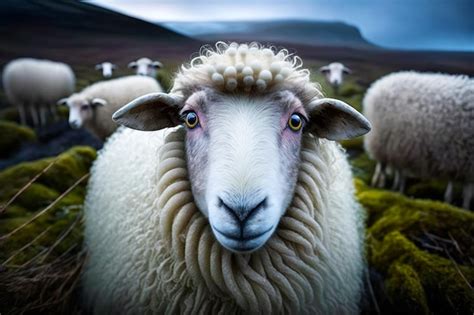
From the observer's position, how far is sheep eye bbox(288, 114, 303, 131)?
1.33 m

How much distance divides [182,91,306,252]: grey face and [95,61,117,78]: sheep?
283 centimetres

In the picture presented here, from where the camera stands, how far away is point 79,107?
451 centimetres

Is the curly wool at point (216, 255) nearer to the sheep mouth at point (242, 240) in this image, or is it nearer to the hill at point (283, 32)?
the sheep mouth at point (242, 240)

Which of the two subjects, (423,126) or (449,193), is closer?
(449,193)

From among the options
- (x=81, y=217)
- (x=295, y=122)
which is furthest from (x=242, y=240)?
(x=81, y=217)

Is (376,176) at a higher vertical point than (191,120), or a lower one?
lower

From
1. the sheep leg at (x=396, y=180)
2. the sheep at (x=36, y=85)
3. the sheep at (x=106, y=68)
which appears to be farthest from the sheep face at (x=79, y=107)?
the sheep leg at (x=396, y=180)

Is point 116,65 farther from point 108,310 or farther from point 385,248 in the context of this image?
point 385,248

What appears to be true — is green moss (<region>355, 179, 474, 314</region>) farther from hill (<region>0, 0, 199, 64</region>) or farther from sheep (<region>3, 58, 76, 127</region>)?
sheep (<region>3, 58, 76, 127</region>)

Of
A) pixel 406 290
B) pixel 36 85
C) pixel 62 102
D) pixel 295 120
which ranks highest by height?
pixel 295 120

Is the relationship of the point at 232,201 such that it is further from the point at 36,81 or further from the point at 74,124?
the point at 36,81

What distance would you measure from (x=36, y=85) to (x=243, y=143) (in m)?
4.83

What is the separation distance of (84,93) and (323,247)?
4249 mm

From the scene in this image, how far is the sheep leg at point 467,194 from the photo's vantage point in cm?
315
